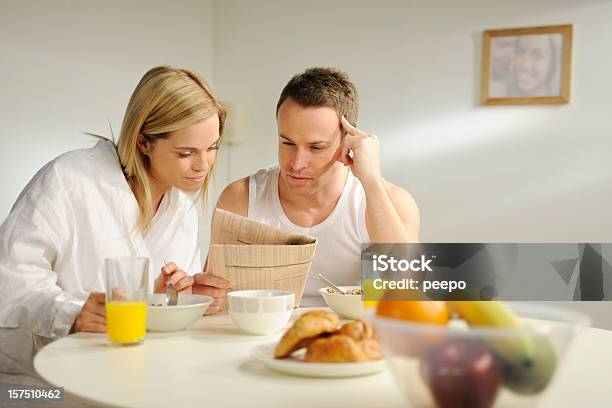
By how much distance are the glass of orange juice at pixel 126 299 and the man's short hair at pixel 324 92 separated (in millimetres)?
1157

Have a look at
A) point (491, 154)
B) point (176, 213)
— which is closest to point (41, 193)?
point (176, 213)

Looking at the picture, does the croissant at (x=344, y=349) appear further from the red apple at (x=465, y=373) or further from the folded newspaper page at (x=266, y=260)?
the folded newspaper page at (x=266, y=260)

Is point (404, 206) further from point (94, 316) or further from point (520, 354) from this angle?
point (520, 354)

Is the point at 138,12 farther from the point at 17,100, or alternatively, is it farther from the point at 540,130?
the point at 540,130

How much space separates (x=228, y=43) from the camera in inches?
187

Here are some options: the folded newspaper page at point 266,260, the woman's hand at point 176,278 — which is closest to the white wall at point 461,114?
the folded newspaper page at point 266,260

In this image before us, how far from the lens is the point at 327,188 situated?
7.67ft

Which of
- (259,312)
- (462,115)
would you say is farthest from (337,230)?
(462,115)

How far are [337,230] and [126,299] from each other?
1.18m

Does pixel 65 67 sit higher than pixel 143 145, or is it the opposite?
pixel 65 67

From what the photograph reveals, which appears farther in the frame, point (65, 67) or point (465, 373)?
point (65, 67)

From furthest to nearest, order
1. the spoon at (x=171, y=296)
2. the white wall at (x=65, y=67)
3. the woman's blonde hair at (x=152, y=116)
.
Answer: the white wall at (x=65, y=67)
the woman's blonde hair at (x=152, y=116)
the spoon at (x=171, y=296)

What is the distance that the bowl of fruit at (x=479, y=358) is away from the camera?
0.65m

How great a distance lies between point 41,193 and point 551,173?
3.07 meters
